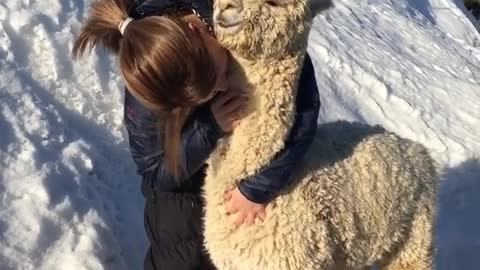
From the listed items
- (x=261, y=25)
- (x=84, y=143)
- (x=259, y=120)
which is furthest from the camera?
(x=84, y=143)

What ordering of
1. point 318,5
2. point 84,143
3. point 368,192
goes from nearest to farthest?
point 318,5
point 368,192
point 84,143

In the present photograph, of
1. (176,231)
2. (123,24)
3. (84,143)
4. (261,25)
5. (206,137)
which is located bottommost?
(84,143)

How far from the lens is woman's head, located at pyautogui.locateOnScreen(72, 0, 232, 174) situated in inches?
107

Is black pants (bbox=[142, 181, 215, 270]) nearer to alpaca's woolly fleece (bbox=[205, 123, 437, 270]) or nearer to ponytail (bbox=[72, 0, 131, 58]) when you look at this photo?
alpaca's woolly fleece (bbox=[205, 123, 437, 270])

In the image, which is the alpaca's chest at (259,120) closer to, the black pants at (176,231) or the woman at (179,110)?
the woman at (179,110)

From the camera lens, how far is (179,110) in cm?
293

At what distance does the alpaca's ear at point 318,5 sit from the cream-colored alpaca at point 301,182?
0.05 meters

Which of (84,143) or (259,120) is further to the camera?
(84,143)

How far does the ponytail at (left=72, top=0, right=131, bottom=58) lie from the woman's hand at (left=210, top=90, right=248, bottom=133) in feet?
1.28

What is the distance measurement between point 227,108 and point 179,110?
0.18 meters

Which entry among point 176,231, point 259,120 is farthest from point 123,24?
point 176,231

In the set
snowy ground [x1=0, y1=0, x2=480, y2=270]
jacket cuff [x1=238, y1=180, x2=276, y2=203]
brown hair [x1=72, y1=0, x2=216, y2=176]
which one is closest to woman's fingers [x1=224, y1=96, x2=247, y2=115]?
brown hair [x1=72, y1=0, x2=216, y2=176]

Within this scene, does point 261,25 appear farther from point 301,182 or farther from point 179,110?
point 301,182

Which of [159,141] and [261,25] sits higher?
[261,25]
